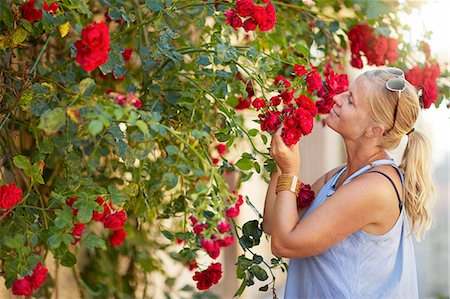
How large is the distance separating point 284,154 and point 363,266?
40cm

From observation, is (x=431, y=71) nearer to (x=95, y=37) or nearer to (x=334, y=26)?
(x=334, y=26)

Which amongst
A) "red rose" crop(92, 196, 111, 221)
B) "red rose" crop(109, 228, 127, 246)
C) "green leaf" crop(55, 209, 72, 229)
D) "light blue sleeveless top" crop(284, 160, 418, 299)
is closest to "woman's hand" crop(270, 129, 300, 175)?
"light blue sleeveless top" crop(284, 160, 418, 299)

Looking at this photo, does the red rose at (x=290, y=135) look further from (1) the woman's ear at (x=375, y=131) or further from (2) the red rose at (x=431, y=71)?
(2) the red rose at (x=431, y=71)

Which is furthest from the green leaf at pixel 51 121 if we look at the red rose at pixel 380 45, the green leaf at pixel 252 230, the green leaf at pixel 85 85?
the red rose at pixel 380 45

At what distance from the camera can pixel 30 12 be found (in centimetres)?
224

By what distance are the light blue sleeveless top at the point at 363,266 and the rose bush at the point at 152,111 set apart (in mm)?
115

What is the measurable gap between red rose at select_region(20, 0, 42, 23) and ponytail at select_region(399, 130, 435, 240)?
110 cm

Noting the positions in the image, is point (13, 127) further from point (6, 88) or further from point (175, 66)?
point (175, 66)

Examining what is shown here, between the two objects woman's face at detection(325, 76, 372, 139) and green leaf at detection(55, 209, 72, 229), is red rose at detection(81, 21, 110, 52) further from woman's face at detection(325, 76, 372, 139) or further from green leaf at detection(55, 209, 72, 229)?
woman's face at detection(325, 76, 372, 139)

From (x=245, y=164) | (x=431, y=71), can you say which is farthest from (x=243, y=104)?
(x=431, y=71)

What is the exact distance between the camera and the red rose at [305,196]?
8.05ft

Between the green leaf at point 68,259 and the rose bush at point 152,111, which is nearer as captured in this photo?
the rose bush at point 152,111

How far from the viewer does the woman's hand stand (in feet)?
7.29

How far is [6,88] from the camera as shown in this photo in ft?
7.68
